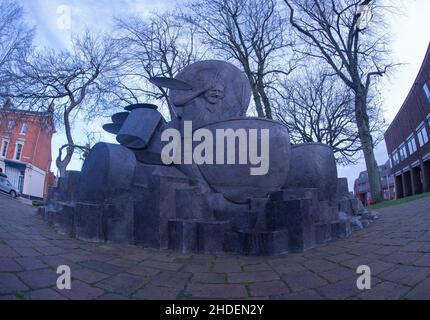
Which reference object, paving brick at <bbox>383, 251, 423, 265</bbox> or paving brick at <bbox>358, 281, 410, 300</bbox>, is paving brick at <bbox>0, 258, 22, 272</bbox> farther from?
paving brick at <bbox>383, 251, 423, 265</bbox>

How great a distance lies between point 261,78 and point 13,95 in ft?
46.9

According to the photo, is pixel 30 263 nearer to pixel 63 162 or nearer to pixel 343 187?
pixel 343 187

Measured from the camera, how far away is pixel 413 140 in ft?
98.4

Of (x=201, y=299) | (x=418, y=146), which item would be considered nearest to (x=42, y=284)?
(x=201, y=299)

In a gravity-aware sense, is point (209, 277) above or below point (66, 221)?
below

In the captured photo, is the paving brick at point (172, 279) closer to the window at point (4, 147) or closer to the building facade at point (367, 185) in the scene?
the window at point (4, 147)

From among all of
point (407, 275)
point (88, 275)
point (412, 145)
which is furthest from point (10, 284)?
point (412, 145)

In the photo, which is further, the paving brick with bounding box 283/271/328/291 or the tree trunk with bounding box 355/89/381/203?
the tree trunk with bounding box 355/89/381/203

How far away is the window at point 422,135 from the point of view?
86.1 ft

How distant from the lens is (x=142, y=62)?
16.5 metres

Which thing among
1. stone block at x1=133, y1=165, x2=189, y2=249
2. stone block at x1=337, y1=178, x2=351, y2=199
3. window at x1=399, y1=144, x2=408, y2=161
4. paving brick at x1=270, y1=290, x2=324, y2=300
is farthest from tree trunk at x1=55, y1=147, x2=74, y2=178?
window at x1=399, y1=144, x2=408, y2=161

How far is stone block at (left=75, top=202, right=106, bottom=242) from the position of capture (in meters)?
4.12

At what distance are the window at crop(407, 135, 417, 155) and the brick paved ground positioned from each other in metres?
32.7

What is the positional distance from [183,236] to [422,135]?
32.2 meters
